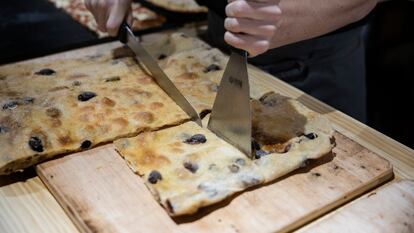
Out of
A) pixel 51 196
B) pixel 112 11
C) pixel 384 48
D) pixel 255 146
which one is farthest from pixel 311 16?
pixel 384 48

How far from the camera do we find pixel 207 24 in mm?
2236

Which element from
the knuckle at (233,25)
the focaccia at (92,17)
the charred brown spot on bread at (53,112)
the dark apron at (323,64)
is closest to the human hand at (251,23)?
the knuckle at (233,25)

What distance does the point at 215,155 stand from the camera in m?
1.26

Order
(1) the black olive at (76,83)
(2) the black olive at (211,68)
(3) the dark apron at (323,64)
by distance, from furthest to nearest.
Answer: (3) the dark apron at (323,64) → (2) the black olive at (211,68) → (1) the black olive at (76,83)

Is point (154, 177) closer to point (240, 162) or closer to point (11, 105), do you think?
point (240, 162)

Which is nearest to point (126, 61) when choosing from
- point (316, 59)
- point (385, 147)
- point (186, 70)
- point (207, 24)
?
point (186, 70)

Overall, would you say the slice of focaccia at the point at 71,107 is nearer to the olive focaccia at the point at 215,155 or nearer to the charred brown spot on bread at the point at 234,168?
the olive focaccia at the point at 215,155

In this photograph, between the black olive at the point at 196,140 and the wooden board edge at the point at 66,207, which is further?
the black olive at the point at 196,140

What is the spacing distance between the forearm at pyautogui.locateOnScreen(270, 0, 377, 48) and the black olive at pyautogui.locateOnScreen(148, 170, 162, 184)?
58cm

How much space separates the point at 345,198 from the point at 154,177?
463mm

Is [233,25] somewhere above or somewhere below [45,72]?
above

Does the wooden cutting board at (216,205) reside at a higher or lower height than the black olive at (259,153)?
lower

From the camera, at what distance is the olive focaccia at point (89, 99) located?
1.32 m

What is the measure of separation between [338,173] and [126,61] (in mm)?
879
